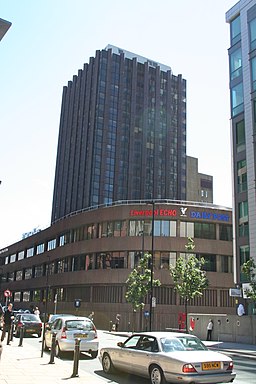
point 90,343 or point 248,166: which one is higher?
point 248,166

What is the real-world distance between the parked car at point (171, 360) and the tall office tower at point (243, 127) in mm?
25407

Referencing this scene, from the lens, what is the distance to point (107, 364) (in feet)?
41.9

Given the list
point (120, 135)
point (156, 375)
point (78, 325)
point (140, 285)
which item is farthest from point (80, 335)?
point (120, 135)

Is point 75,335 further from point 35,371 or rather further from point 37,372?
point 37,372

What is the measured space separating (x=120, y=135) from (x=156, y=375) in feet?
306

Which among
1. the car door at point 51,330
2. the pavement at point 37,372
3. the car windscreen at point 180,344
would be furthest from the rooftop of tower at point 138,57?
the car windscreen at point 180,344

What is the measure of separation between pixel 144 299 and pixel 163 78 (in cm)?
7842

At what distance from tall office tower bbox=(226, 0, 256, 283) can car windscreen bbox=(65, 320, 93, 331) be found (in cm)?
2180

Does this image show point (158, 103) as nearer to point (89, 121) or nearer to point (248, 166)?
point (89, 121)

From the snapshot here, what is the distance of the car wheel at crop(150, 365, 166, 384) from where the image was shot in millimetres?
10344

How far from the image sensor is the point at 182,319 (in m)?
36.5

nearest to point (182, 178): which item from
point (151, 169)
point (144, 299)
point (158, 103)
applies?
point (151, 169)

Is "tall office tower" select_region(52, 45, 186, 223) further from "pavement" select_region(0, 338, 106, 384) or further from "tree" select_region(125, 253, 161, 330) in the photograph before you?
"pavement" select_region(0, 338, 106, 384)

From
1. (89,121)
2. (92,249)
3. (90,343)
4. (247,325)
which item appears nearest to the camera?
(90,343)
